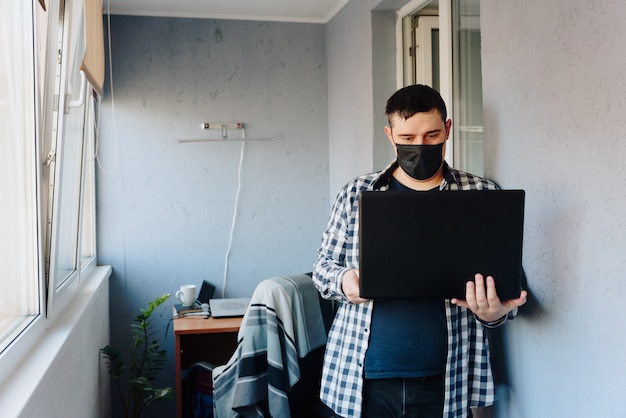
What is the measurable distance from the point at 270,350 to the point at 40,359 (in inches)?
33.0

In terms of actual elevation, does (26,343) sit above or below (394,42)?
below

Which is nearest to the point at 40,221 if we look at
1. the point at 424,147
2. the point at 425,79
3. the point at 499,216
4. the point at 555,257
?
the point at 424,147

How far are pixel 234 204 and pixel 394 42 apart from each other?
1298mm

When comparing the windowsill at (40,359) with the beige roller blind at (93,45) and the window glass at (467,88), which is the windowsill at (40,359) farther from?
the window glass at (467,88)

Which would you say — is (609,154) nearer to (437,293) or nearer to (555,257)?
(555,257)

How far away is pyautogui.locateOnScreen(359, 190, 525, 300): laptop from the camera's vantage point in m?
1.20

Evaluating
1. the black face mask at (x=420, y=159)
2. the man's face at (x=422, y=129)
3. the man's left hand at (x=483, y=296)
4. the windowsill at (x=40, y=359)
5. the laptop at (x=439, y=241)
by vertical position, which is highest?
the man's face at (x=422, y=129)

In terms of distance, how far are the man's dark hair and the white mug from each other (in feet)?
6.40

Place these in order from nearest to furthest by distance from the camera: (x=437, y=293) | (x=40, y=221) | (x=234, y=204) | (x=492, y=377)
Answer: (x=437, y=293), (x=492, y=377), (x=40, y=221), (x=234, y=204)

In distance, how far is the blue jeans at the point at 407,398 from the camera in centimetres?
137

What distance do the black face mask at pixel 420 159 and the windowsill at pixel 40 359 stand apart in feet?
3.12

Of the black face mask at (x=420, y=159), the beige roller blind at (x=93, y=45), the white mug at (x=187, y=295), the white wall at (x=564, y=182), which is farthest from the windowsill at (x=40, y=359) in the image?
the white wall at (x=564, y=182)

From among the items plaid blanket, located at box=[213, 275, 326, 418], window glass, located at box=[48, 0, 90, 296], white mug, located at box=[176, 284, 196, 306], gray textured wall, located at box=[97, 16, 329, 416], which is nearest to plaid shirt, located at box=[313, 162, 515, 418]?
plaid blanket, located at box=[213, 275, 326, 418]

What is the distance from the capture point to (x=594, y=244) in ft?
3.79
